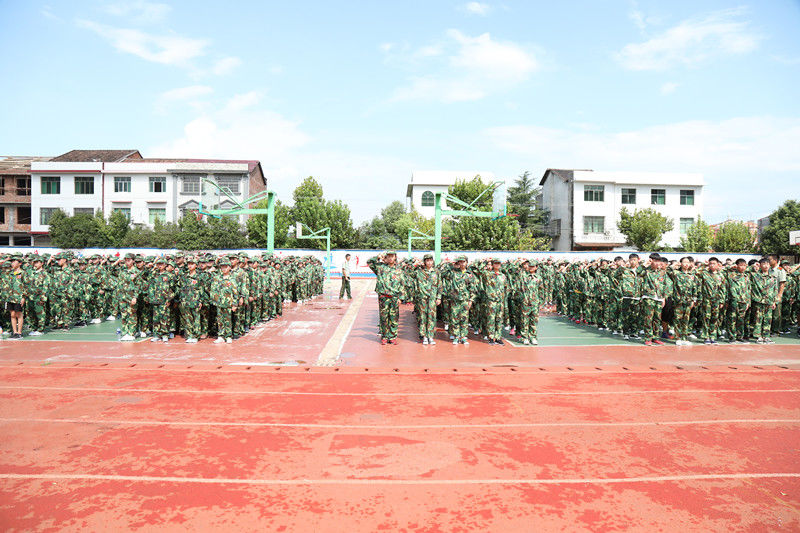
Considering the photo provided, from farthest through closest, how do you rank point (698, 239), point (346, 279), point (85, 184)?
point (85, 184)
point (698, 239)
point (346, 279)

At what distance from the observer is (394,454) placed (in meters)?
4.68

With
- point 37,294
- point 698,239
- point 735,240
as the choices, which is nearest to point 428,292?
point 37,294

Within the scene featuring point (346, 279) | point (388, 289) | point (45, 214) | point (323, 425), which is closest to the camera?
point (323, 425)

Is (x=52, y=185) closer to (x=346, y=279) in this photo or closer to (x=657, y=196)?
(x=346, y=279)

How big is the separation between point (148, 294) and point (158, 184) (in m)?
36.0

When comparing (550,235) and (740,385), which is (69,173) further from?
(740,385)

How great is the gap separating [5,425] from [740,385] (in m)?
9.85

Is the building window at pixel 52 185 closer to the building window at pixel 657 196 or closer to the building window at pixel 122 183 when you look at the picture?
the building window at pixel 122 183

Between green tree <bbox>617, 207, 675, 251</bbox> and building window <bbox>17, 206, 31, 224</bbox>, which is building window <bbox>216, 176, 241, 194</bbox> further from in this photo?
green tree <bbox>617, 207, 675, 251</bbox>

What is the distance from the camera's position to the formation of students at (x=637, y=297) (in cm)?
1028

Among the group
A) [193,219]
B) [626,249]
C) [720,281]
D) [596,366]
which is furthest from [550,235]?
[596,366]

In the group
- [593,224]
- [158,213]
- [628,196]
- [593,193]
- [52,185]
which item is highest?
[52,185]

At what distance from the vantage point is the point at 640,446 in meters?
4.95

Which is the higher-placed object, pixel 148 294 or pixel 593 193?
pixel 593 193
